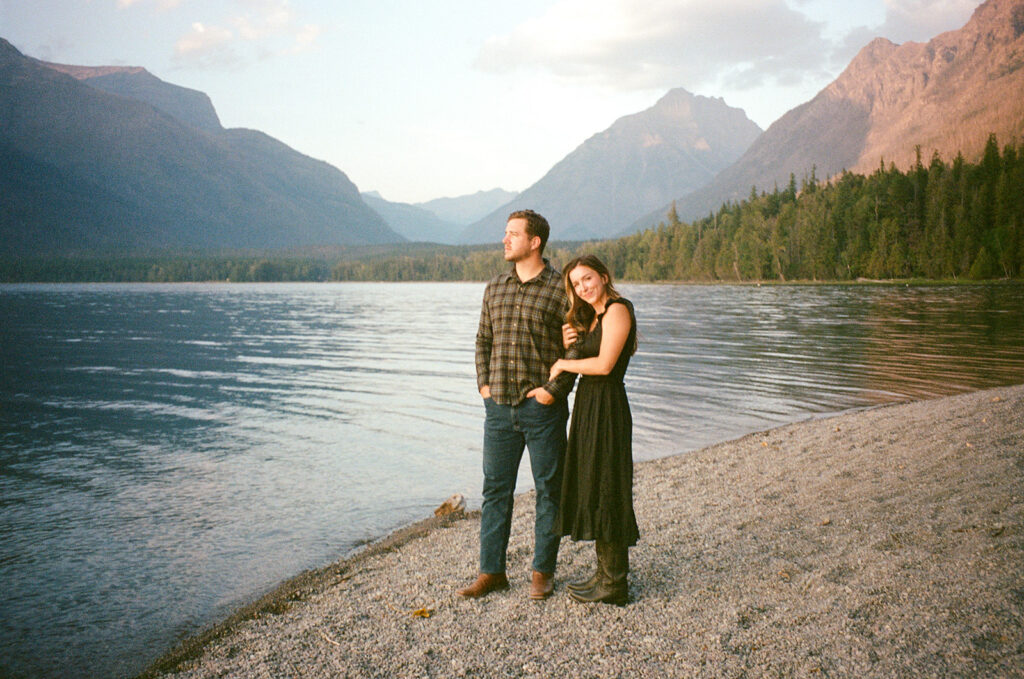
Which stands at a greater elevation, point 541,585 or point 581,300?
point 581,300

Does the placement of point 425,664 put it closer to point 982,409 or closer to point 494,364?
point 494,364

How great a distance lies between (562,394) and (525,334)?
0.65 metres

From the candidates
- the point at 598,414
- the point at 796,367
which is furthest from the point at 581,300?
the point at 796,367

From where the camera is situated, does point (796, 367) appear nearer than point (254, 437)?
No

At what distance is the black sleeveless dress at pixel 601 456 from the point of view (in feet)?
19.9

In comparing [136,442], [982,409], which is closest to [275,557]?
[136,442]

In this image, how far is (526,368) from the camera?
20.5ft

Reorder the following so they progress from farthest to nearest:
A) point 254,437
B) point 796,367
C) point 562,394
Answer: point 796,367
point 254,437
point 562,394

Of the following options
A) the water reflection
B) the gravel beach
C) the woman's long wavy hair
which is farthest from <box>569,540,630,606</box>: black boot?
the water reflection

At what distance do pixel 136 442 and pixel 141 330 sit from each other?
44939 millimetres

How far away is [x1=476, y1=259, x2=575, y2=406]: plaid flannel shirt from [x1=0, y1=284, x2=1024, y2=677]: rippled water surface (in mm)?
4951

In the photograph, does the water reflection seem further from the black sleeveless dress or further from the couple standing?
the black sleeveless dress

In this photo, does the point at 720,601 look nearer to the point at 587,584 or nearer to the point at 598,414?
the point at 587,584

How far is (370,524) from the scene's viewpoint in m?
11.6
